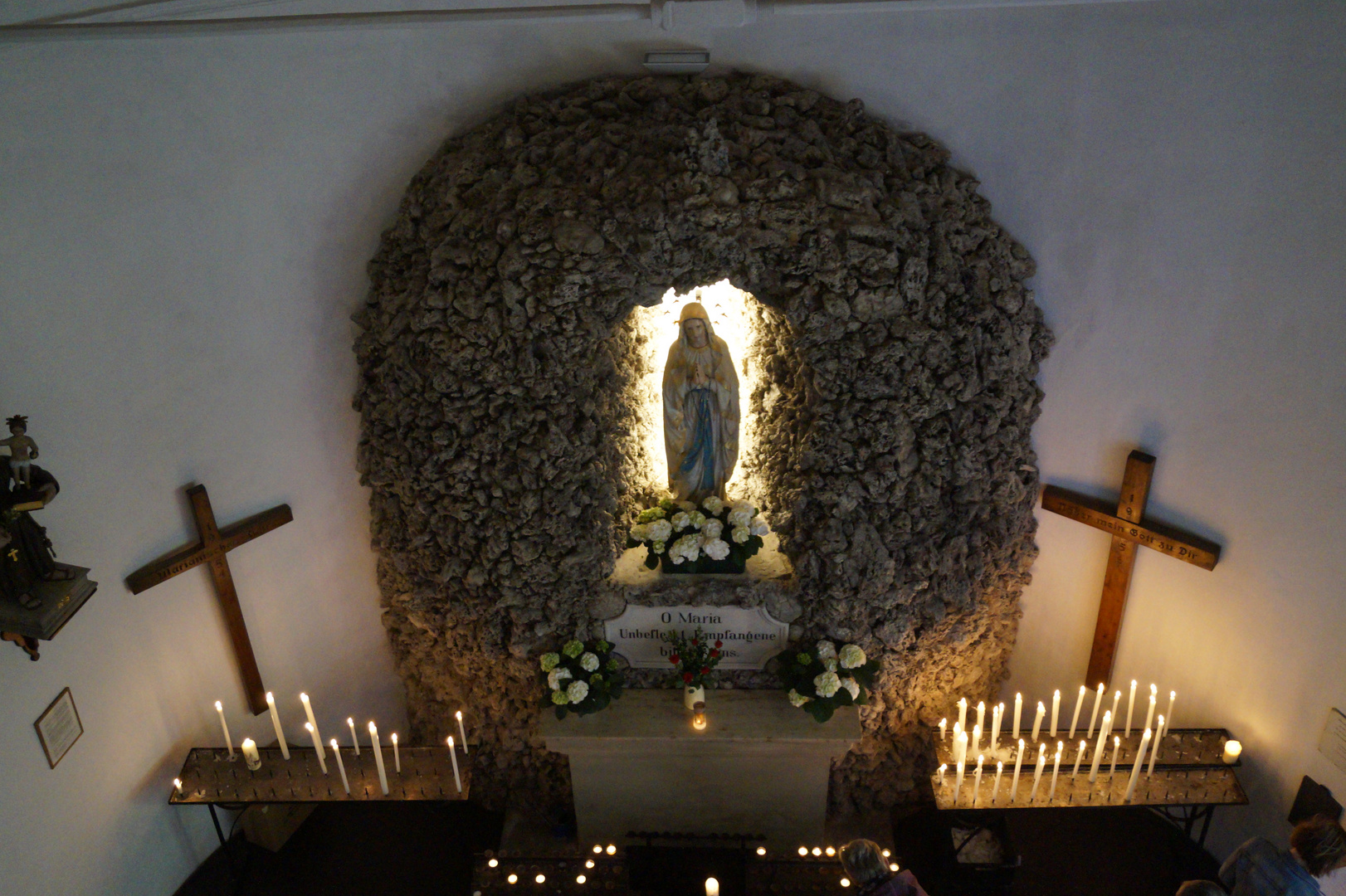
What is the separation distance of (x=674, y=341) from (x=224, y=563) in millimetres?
3336

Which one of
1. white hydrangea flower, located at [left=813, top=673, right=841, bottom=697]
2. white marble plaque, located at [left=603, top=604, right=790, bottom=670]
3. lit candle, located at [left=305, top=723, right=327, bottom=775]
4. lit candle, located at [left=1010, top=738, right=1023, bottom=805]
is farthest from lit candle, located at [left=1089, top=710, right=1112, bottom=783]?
lit candle, located at [left=305, top=723, right=327, bottom=775]

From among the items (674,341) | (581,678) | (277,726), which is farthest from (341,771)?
(674,341)

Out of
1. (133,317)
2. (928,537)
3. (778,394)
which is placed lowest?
(928,537)

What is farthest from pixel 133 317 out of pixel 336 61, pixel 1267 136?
pixel 1267 136

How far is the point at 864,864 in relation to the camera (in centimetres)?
430

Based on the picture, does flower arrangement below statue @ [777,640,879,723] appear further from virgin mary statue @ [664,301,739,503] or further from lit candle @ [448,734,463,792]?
lit candle @ [448,734,463,792]

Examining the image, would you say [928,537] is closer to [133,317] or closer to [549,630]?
[549,630]

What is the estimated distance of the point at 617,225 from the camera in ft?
15.8

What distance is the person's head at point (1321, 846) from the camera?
424 cm

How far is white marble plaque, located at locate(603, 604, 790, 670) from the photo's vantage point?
5750mm

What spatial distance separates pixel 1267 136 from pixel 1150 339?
122cm

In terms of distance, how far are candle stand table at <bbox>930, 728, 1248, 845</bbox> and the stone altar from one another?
2.78ft

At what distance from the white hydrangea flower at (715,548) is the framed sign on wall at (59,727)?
12.4 feet

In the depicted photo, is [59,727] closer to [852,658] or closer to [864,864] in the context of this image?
[864,864]
